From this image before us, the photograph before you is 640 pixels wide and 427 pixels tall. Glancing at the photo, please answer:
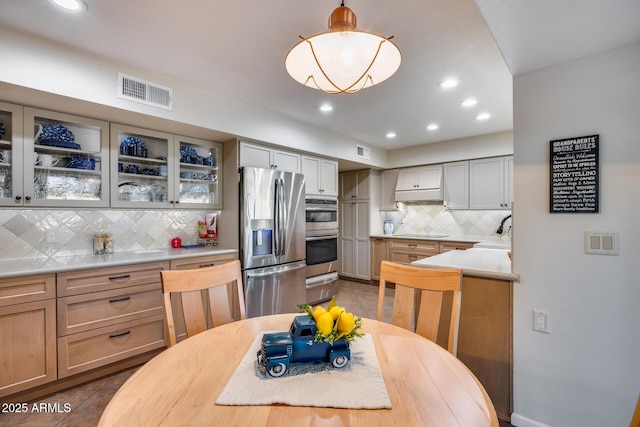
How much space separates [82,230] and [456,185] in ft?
15.8

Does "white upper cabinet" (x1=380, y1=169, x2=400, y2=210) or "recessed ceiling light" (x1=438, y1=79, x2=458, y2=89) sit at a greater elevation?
"recessed ceiling light" (x1=438, y1=79, x2=458, y2=89)

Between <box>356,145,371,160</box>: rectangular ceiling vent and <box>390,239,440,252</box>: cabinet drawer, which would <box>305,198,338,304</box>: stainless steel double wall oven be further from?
<box>390,239,440,252</box>: cabinet drawer

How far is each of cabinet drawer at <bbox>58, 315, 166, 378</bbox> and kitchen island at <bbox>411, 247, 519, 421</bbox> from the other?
2449 millimetres

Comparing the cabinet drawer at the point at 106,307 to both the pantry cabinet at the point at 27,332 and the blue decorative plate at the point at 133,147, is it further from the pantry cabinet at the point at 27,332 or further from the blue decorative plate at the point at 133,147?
the blue decorative plate at the point at 133,147

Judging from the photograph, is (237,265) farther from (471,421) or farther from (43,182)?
(43,182)

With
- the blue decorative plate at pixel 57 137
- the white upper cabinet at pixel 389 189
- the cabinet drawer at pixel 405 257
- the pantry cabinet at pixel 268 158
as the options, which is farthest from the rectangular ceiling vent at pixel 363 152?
the blue decorative plate at pixel 57 137

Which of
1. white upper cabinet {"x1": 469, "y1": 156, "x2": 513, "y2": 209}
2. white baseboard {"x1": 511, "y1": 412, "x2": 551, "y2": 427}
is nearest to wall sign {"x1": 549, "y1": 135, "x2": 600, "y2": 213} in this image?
white baseboard {"x1": 511, "y1": 412, "x2": 551, "y2": 427}

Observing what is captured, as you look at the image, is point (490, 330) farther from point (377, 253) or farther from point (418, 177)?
point (418, 177)

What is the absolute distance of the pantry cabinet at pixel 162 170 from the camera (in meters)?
2.78

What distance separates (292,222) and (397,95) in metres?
1.83

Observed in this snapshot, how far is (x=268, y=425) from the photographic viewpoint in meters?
0.70

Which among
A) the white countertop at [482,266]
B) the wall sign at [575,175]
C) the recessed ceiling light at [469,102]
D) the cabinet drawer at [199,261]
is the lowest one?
the cabinet drawer at [199,261]

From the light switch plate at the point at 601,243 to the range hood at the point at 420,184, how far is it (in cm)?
323

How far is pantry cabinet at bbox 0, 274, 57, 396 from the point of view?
1871mm
